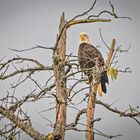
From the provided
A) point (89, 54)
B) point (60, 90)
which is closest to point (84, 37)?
point (89, 54)

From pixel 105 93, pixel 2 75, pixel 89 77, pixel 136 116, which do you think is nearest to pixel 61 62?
pixel 89 77

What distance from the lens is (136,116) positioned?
19.8 ft

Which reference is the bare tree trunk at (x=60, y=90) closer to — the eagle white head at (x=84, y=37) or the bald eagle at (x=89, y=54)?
the bald eagle at (x=89, y=54)

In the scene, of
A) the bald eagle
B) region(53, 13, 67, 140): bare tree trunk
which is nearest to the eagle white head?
the bald eagle

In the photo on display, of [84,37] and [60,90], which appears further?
[84,37]

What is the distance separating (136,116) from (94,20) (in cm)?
189

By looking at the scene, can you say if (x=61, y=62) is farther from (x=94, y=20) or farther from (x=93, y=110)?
(x=93, y=110)

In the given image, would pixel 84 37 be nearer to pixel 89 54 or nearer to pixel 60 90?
pixel 89 54

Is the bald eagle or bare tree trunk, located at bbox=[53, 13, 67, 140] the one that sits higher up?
the bald eagle

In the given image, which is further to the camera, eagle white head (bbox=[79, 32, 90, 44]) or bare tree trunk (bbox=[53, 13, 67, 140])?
eagle white head (bbox=[79, 32, 90, 44])

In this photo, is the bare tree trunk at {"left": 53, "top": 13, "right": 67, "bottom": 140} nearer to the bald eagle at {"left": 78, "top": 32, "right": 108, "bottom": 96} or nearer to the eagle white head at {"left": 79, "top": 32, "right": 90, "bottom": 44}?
the bald eagle at {"left": 78, "top": 32, "right": 108, "bottom": 96}

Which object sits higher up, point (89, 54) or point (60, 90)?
point (89, 54)

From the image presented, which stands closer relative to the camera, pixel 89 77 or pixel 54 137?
pixel 54 137

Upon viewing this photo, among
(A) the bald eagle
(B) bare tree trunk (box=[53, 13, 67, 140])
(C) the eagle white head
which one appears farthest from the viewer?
(C) the eagle white head
